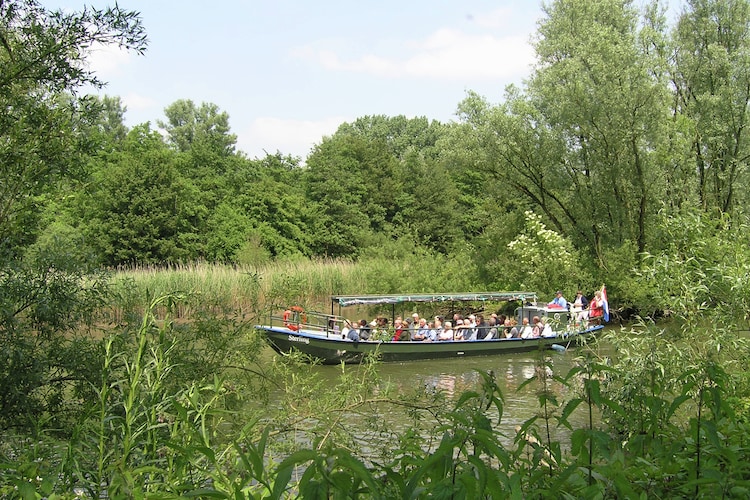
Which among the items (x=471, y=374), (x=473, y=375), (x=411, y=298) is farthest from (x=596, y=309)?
(x=473, y=375)

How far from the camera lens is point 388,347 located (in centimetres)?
1905

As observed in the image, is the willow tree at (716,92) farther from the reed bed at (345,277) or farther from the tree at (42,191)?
the tree at (42,191)

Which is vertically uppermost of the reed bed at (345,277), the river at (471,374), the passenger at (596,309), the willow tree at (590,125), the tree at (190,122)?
the tree at (190,122)

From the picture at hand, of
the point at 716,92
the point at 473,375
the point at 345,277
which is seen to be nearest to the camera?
the point at 473,375

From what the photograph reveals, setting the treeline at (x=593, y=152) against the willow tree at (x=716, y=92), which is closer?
the treeline at (x=593, y=152)

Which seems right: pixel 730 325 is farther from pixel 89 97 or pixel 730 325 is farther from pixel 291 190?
pixel 291 190

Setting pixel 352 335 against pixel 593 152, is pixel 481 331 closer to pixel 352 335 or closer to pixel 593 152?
pixel 352 335

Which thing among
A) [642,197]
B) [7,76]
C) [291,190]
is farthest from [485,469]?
[291,190]

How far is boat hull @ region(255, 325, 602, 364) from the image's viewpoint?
1816 centimetres

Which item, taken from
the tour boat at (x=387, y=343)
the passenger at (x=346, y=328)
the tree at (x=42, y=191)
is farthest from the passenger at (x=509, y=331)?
the tree at (x=42, y=191)

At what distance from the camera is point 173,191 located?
37.4 metres

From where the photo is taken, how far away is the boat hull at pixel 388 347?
59.6 feet

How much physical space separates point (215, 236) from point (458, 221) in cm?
1698

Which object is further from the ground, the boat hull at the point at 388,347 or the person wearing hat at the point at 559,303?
the person wearing hat at the point at 559,303
